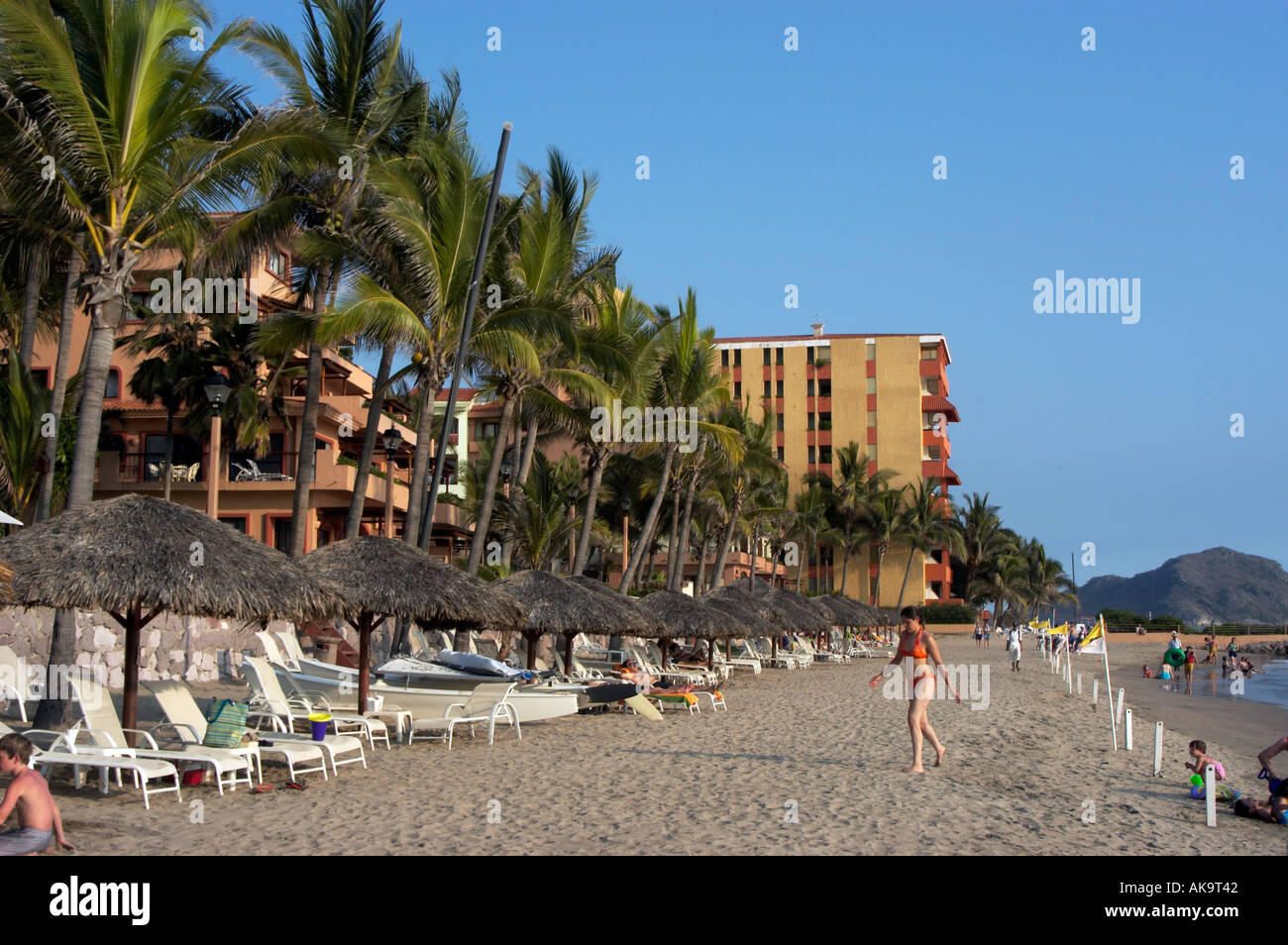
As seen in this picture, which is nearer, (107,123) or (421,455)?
(107,123)

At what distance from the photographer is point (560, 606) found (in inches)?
714

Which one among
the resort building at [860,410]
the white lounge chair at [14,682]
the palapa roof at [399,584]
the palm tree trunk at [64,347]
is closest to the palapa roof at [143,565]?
the palapa roof at [399,584]

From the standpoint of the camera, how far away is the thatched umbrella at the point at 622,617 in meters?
19.0

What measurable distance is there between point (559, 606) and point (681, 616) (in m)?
4.78

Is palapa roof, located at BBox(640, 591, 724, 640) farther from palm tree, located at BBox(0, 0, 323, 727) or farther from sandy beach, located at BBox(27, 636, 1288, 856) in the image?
palm tree, located at BBox(0, 0, 323, 727)

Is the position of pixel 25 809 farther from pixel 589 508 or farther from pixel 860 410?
pixel 860 410

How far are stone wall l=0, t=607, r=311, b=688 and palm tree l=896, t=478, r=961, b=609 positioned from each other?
179 feet

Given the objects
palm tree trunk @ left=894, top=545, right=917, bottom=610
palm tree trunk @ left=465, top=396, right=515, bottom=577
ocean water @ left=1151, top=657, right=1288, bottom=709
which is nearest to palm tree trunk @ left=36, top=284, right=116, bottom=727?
palm tree trunk @ left=465, top=396, right=515, bottom=577

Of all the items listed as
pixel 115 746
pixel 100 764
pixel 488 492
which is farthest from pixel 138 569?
pixel 488 492

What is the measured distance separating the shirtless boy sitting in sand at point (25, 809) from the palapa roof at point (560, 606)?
10.5 metres

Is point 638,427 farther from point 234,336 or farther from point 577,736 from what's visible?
point 577,736

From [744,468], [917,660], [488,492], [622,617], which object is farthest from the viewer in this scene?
[744,468]

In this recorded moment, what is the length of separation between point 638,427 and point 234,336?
33.9 feet

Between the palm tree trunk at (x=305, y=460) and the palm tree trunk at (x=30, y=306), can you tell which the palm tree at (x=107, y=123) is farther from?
the palm tree trunk at (x=305, y=460)
